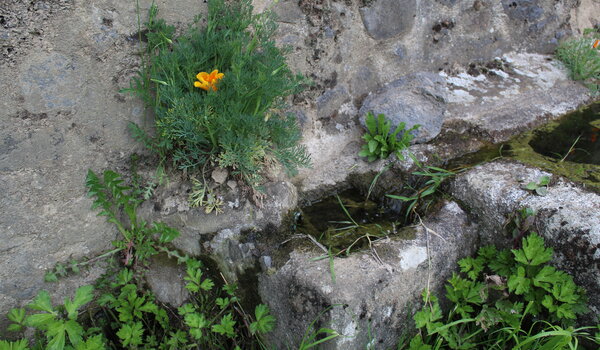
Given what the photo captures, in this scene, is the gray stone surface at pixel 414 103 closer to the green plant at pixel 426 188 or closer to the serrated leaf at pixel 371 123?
the serrated leaf at pixel 371 123

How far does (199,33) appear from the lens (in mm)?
2139

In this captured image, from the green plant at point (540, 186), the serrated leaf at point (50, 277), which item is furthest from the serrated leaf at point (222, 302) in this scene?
the green plant at point (540, 186)

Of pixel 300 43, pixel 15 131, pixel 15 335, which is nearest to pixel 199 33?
pixel 300 43

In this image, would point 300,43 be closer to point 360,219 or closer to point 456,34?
point 360,219

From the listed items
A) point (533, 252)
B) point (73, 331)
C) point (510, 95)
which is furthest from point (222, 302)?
point (510, 95)

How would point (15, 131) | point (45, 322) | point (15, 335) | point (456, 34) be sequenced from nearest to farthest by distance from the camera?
point (45, 322) → point (15, 131) → point (15, 335) → point (456, 34)

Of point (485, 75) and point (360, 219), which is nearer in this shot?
point (360, 219)

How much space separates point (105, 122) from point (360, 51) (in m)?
1.48

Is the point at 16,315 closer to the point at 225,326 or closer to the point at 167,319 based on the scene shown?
Answer: the point at 167,319

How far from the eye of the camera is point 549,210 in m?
1.89

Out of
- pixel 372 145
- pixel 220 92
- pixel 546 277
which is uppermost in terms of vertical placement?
pixel 220 92

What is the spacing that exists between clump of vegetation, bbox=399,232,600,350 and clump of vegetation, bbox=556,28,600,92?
1.94 m

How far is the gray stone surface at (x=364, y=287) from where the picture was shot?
1.73m

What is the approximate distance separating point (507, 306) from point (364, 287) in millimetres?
617
